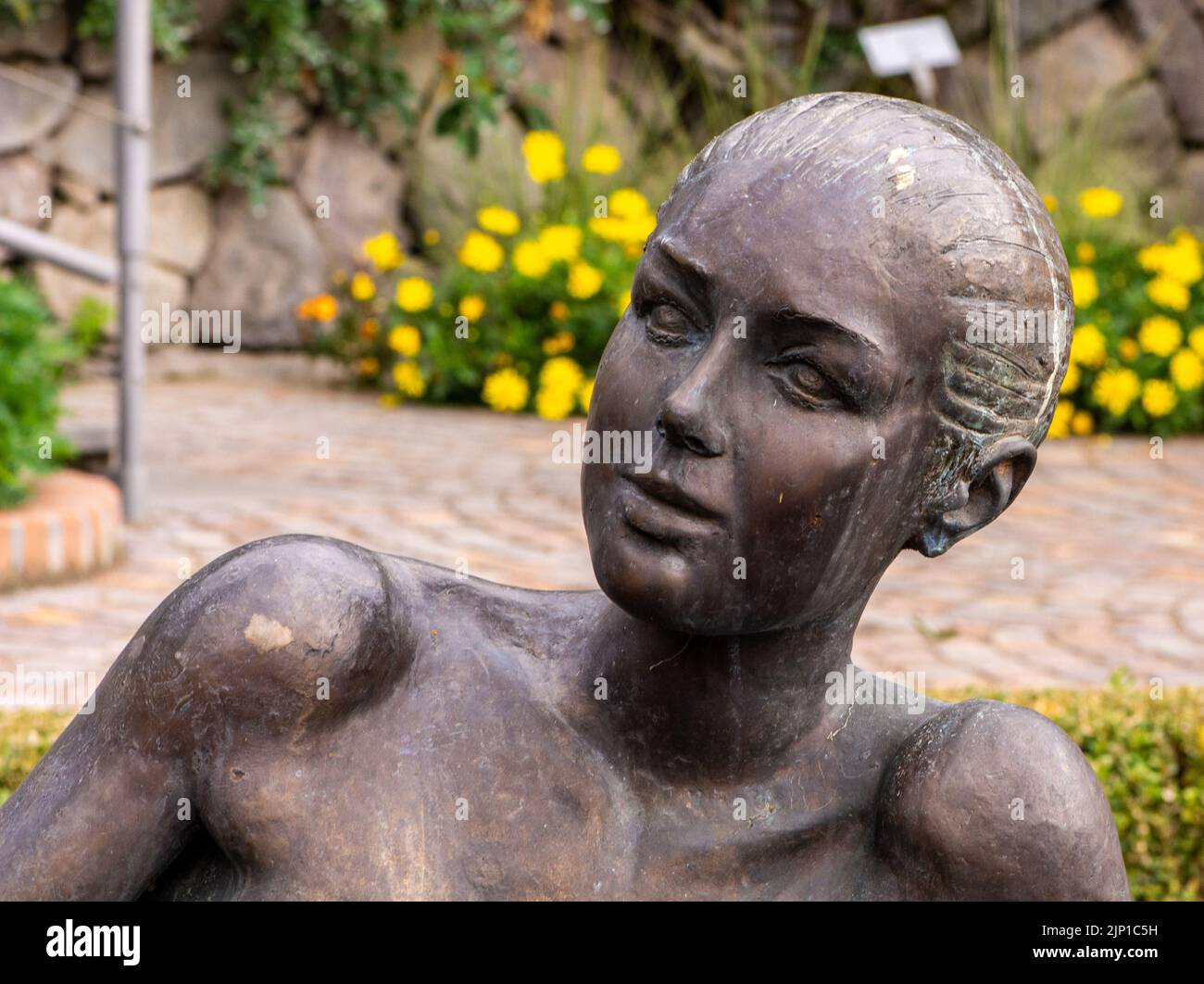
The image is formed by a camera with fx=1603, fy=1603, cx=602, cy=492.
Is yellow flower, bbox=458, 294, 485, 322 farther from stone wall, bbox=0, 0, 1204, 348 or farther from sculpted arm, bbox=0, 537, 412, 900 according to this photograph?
sculpted arm, bbox=0, 537, 412, 900

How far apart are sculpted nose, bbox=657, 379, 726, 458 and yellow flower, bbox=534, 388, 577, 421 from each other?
23.2 ft

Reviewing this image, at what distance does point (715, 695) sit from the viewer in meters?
1.84

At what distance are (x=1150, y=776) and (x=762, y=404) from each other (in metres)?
2.21

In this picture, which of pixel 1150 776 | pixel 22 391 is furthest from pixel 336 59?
pixel 1150 776

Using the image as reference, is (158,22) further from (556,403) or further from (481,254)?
(556,403)

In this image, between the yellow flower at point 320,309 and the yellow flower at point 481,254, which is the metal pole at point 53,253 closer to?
the yellow flower at point 320,309

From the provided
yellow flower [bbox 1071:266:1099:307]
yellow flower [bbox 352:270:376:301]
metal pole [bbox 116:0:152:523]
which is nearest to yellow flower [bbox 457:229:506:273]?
yellow flower [bbox 352:270:376:301]

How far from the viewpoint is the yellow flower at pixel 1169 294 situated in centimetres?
872

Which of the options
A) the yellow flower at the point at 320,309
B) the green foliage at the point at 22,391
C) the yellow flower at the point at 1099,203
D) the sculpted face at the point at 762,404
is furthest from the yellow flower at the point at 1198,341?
the sculpted face at the point at 762,404
